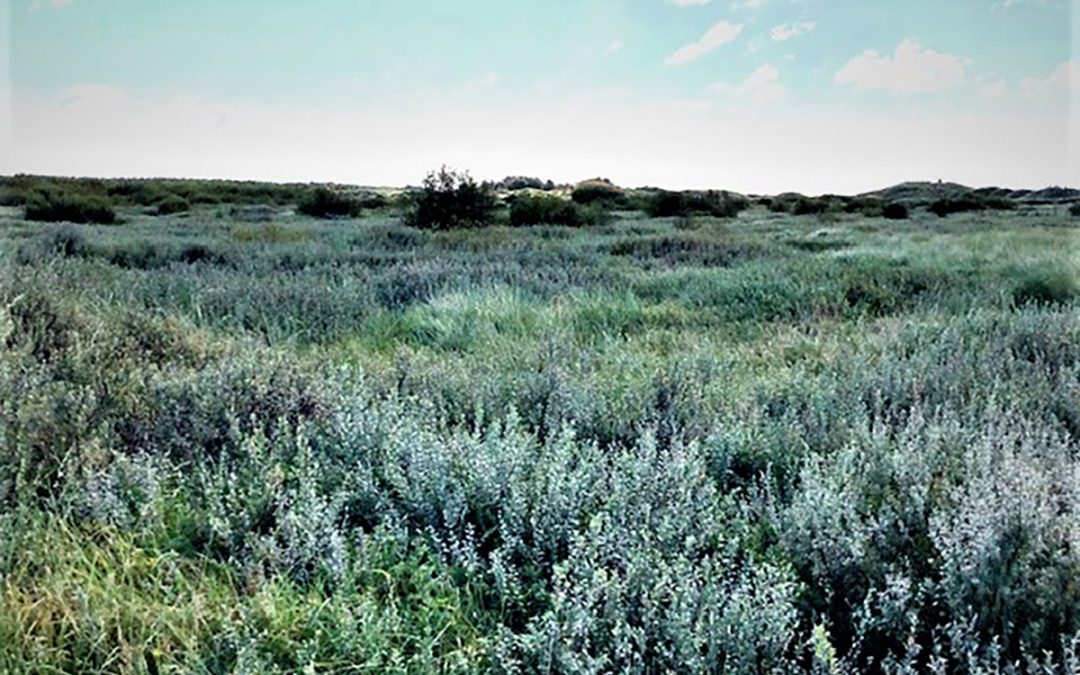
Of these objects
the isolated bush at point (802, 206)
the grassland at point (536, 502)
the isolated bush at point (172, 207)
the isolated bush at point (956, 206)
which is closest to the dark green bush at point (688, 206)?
the isolated bush at point (802, 206)

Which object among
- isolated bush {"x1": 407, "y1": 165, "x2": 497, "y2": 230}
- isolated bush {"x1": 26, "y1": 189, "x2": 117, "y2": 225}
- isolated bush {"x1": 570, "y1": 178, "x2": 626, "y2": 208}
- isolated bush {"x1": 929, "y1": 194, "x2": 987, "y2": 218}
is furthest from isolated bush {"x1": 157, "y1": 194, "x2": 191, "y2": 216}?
isolated bush {"x1": 929, "y1": 194, "x2": 987, "y2": 218}

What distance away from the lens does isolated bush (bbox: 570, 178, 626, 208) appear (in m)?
37.9

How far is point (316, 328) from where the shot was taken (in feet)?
19.5

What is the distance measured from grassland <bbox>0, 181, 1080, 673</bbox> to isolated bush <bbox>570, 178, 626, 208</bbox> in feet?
106

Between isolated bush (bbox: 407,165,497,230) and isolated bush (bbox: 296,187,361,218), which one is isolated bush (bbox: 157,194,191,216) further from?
isolated bush (bbox: 407,165,497,230)

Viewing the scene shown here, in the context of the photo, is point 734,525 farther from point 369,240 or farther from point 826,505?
point 369,240

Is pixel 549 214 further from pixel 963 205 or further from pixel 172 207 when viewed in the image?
pixel 963 205

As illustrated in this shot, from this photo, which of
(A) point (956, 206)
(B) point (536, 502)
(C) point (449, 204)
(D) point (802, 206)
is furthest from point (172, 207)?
(A) point (956, 206)

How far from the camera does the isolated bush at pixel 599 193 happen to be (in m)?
37.9

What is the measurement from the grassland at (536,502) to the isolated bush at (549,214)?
55.5 ft

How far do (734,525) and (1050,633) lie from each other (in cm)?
82

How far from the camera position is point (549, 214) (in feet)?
73.0

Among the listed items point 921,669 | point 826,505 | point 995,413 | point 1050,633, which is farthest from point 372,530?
point 995,413

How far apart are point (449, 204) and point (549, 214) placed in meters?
3.42
